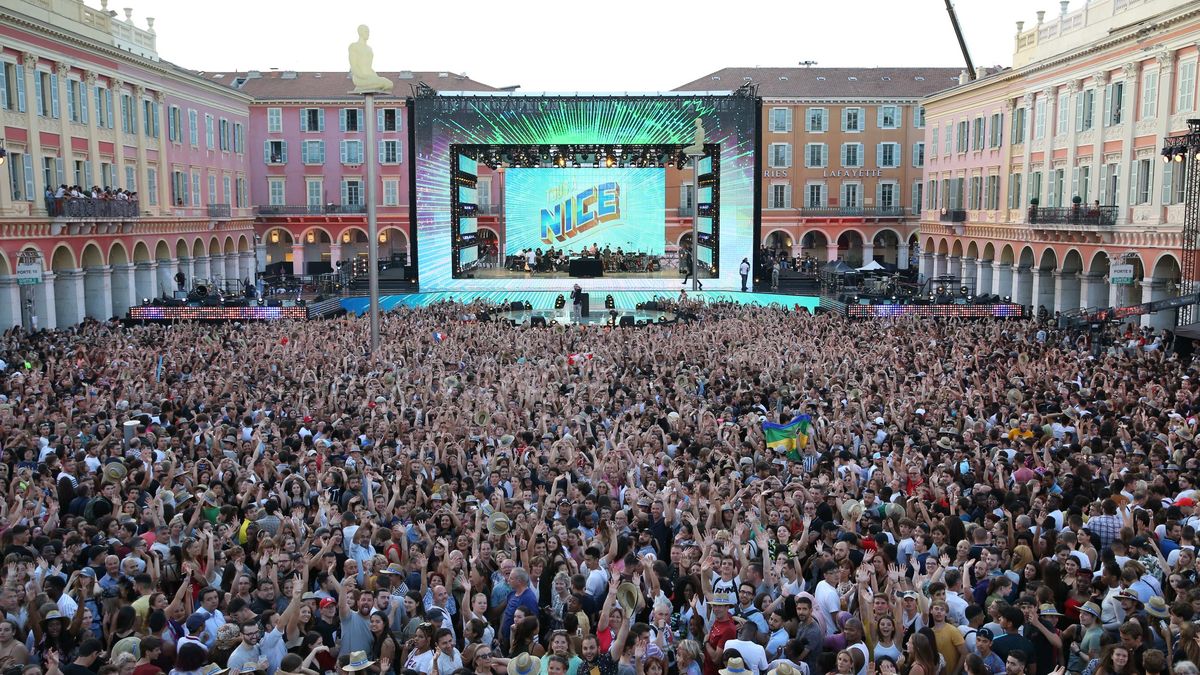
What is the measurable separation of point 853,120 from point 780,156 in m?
4.43

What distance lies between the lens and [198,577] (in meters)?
8.65

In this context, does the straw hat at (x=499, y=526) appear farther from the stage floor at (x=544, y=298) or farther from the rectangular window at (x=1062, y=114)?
the rectangular window at (x=1062, y=114)

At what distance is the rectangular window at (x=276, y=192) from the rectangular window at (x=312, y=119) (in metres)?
3.25

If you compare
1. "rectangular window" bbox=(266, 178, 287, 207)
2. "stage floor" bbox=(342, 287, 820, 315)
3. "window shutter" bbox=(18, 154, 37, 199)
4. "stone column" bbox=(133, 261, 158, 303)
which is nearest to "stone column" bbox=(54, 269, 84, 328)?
"window shutter" bbox=(18, 154, 37, 199)

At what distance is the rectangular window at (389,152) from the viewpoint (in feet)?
198

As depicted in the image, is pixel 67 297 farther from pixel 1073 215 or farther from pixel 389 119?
pixel 1073 215

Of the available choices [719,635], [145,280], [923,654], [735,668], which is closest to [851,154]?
[145,280]

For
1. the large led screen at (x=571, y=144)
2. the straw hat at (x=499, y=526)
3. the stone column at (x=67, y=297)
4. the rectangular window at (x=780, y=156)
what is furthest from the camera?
the rectangular window at (x=780, y=156)

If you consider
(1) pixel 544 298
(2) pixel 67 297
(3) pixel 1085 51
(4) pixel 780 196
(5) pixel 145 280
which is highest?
(3) pixel 1085 51

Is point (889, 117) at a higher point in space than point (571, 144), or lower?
higher

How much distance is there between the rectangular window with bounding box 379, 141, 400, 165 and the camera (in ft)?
198

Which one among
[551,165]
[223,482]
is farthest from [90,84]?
[223,482]

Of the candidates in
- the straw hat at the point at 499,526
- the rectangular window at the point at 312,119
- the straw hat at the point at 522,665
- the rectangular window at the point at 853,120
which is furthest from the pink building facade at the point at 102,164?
the rectangular window at the point at 853,120

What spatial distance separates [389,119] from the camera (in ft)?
198
